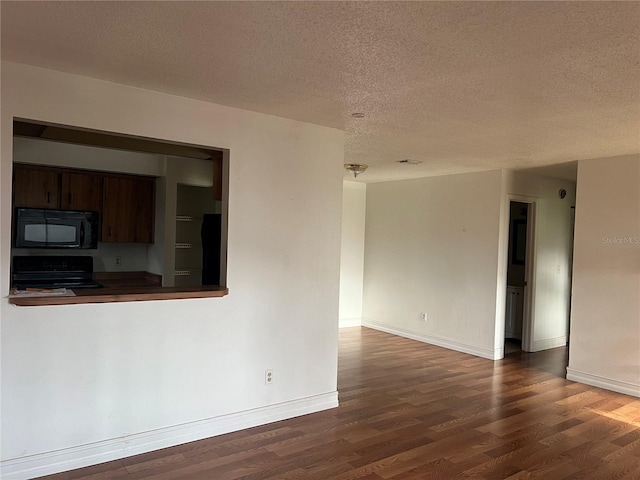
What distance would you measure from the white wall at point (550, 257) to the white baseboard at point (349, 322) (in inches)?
100

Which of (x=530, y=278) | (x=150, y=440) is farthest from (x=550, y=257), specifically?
(x=150, y=440)

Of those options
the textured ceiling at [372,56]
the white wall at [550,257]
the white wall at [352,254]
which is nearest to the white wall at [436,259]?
the white wall at [352,254]

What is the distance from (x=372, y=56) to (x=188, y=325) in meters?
2.07

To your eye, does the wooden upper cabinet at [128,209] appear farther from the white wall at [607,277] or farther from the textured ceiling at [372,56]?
the white wall at [607,277]

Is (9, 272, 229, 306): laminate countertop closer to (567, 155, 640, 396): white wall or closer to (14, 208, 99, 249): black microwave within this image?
(14, 208, 99, 249): black microwave

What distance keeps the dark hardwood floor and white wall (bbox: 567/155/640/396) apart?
0.26 m

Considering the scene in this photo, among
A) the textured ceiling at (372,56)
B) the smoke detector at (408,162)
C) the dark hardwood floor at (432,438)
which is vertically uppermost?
the textured ceiling at (372,56)

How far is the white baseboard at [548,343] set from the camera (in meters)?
6.20

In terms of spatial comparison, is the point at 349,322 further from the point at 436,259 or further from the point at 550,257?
the point at 550,257

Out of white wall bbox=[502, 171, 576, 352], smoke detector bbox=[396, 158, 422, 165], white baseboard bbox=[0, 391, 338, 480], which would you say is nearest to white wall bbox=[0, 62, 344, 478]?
white baseboard bbox=[0, 391, 338, 480]

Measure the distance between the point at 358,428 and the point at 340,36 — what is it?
8.93 feet

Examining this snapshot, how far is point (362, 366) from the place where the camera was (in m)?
5.21

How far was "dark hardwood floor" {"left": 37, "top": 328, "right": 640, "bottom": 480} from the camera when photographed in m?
2.87

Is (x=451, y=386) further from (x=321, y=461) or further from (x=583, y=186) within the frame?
(x=583, y=186)
